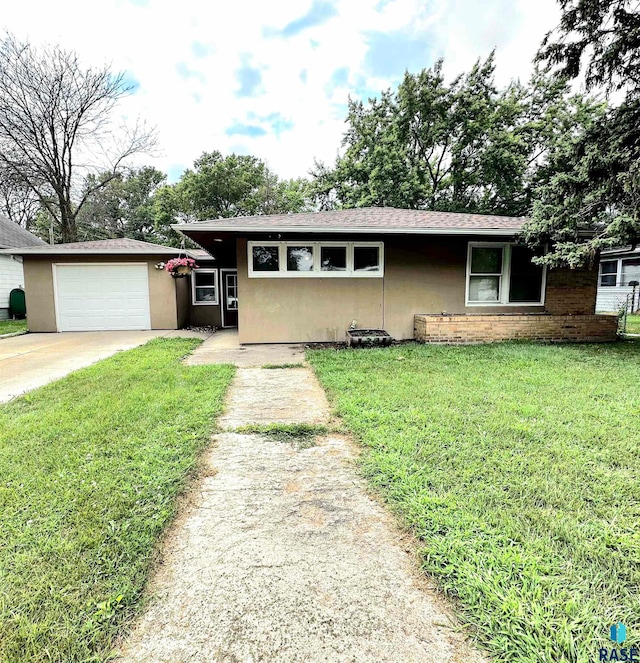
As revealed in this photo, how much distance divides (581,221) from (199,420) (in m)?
8.38

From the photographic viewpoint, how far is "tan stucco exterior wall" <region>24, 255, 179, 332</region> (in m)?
10.9

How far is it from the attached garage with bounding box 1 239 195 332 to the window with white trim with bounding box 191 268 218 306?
4.25ft

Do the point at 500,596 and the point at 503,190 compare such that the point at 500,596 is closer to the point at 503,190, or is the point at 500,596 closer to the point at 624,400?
the point at 624,400

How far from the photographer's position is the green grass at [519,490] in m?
1.49

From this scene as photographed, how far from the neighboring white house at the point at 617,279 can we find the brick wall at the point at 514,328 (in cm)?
968

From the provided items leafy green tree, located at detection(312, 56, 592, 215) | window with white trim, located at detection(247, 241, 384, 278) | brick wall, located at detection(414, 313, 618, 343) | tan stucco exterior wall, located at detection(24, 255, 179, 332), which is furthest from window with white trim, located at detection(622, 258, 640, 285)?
tan stucco exterior wall, located at detection(24, 255, 179, 332)

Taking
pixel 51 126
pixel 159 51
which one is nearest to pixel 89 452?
pixel 159 51

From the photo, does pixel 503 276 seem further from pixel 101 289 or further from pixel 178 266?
pixel 101 289

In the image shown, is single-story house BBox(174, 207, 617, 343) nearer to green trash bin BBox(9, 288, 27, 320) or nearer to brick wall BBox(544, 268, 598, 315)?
brick wall BBox(544, 268, 598, 315)

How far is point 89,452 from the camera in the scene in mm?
2947

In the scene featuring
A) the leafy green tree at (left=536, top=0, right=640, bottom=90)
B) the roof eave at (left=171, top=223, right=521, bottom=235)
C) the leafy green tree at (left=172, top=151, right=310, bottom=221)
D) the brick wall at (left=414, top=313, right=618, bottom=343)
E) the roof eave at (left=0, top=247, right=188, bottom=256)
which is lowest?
the brick wall at (left=414, top=313, right=618, bottom=343)

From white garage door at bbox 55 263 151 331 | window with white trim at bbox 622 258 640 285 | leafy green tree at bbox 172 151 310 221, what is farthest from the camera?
leafy green tree at bbox 172 151 310 221

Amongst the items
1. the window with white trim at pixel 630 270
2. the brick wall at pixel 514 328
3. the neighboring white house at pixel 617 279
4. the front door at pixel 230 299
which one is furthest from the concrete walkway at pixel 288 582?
the window with white trim at pixel 630 270

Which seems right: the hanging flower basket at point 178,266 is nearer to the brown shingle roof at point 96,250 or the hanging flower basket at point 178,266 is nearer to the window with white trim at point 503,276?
the brown shingle roof at point 96,250
